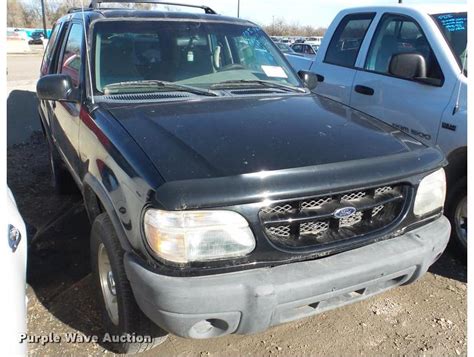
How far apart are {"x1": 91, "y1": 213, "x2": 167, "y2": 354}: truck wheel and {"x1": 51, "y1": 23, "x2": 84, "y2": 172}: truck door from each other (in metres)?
0.86

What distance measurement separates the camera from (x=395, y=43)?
436 cm

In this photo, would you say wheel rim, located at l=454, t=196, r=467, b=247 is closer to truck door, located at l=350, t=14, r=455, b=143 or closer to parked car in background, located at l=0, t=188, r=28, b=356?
truck door, located at l=350, t=14, r=455, b=143

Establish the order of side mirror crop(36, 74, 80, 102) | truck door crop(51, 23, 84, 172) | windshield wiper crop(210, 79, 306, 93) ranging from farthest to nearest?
windshield wiper crop(210, 79, 306, 93) < truck door crop(51, 23, 84, 172) < side mirror crop(36, 74, 80, 102)

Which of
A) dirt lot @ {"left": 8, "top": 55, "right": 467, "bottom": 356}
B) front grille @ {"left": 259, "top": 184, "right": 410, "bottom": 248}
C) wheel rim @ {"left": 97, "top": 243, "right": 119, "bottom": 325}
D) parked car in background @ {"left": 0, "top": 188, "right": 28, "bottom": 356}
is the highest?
front grille @ {"left": 259, "top": 184, "right": 410, "bottom": 248}

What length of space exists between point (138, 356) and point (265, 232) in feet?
3.72

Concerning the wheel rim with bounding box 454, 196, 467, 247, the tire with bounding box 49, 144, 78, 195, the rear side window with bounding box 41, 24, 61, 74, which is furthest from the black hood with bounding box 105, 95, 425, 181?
the rear side window with bounding box 41, 24, 61, 74

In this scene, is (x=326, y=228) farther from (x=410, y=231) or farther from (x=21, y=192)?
(x=21, y=192)

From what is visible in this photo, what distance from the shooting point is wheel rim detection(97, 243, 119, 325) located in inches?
100.0

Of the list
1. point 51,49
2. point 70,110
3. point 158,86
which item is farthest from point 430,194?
point 51,49

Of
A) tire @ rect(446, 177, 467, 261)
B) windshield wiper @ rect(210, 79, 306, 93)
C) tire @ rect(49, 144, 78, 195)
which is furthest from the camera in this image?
tire @ rect(49, 144, 78, 195)

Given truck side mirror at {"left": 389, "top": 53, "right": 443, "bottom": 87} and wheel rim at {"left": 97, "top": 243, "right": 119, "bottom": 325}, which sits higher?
truck side mirror at {"left": 389, "top": 53, "right": 443, "bottom": 87}

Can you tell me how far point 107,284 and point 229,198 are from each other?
117 cm

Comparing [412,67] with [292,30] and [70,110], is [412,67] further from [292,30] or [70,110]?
[292,30]

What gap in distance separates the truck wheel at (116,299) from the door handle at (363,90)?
2909mm
